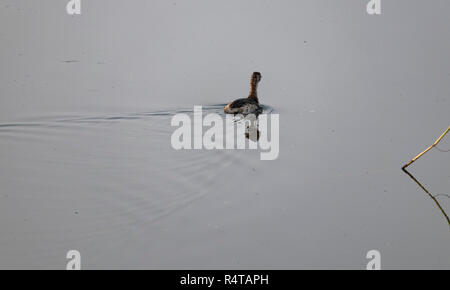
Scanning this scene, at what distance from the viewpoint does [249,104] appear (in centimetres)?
1177

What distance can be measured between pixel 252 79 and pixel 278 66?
154 centimetres

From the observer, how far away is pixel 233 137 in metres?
10.4

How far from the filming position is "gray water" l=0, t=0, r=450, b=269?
702 centimetres

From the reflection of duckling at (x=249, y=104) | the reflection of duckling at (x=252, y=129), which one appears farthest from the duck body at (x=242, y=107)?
the reflection of duckling at (x=252, y=129)

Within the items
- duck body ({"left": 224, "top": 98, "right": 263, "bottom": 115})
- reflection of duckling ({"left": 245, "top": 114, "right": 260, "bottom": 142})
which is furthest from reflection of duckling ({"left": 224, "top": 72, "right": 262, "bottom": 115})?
reflection of duckling ({"left": 245, "top": 114, "right": 260, "bottom": 142})

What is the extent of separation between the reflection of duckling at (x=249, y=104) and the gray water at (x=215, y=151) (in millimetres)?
423

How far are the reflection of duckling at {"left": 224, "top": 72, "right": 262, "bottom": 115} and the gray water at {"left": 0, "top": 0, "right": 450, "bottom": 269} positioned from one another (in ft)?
1.39

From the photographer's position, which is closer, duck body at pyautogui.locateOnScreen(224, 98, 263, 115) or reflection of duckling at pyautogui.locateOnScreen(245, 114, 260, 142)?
reflection of duckling at pyautogui.locateOnScreen(245, 114, 260, 142)

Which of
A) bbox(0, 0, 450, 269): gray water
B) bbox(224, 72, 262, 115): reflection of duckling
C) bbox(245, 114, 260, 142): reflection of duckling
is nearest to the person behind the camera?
bbox(0, 0, 450, 269): gray water

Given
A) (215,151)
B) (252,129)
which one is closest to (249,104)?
(252,129)

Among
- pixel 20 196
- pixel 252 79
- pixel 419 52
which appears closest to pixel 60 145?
pixel 20 196

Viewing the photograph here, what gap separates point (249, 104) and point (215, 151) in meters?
2.48

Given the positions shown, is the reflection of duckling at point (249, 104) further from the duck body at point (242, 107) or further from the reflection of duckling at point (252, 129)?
the reflection of duckling at point (252, 129)

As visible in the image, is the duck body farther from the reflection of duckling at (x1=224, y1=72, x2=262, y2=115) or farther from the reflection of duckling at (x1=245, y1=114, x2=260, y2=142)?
the reflection of duckling at (x1=245, y1=114, x2=260, y2=142)
